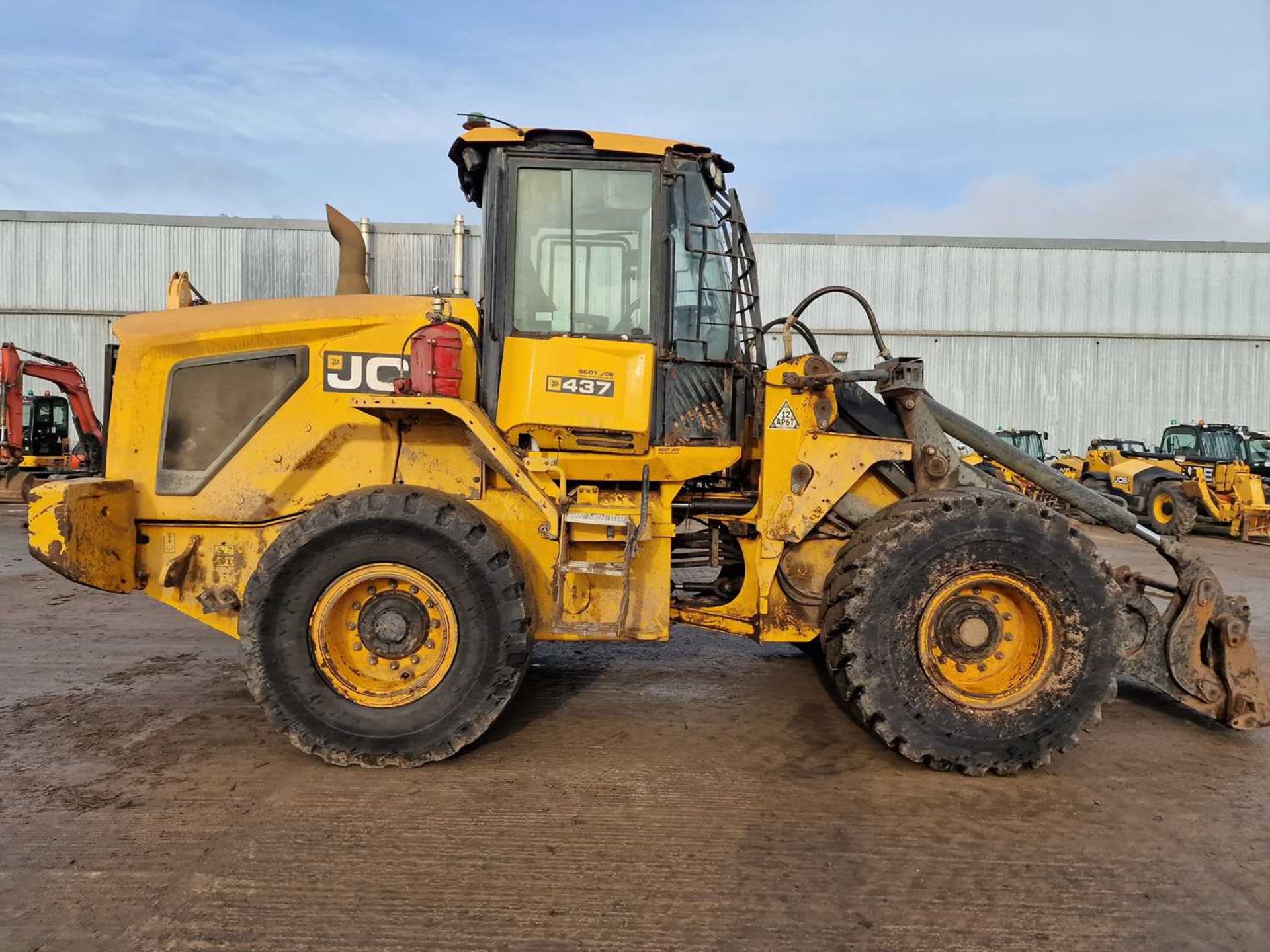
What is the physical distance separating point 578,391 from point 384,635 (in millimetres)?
1424

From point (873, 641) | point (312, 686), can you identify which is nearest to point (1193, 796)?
point (873, 641)

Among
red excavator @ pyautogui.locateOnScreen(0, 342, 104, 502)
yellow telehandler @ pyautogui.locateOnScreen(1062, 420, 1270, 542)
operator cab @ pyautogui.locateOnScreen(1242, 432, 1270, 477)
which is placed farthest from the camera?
red excavator @ pyautogui.locateOnScreen(0, 342, 104, 502)

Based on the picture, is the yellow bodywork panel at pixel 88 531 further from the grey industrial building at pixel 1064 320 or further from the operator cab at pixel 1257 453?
the grey industrial building at pixel 1064 320

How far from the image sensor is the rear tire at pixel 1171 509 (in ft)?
47.3

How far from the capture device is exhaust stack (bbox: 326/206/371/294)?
4.62m

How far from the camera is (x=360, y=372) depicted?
3883mm

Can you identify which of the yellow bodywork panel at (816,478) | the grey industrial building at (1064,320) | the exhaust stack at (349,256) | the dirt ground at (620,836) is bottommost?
the dirt ground at (620,836)

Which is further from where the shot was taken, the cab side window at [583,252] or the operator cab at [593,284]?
the cab side window at [583,252]

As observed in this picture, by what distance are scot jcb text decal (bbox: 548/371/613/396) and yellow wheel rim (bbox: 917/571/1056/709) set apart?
5.89 ft

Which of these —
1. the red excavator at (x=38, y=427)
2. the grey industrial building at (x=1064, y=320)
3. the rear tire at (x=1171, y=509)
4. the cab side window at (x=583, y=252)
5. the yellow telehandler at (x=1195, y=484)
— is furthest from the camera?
the grey industrial building at (x=1064, y=320)

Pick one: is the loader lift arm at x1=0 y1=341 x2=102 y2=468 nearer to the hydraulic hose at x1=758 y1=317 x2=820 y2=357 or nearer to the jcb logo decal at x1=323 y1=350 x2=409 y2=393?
the jcb logo decal at x1=323 y1=350 x2=409 y2=393

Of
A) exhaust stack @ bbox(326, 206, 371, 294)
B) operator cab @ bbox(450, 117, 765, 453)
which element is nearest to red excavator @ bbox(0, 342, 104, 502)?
exhaust stack @ bbox(326, 206, 371, 294)

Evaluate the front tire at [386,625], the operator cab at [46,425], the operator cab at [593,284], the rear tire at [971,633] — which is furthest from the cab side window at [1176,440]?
the operator cab at [46,425]

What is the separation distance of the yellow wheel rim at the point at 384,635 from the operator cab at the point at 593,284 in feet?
2.90
